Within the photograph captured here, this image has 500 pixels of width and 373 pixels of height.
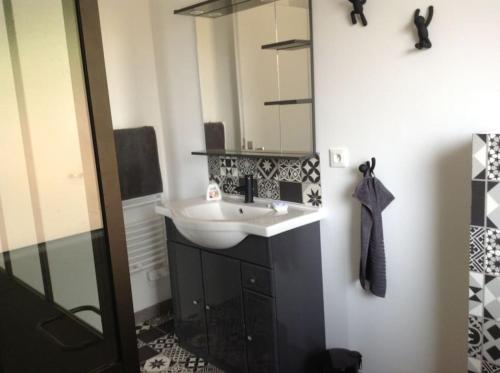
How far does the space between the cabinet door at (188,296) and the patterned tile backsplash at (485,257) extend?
1.33 meters

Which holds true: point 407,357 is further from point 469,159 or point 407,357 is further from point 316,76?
point 316,76

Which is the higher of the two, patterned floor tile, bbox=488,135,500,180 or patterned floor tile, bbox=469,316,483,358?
patterned floor tile, bbox=488,135,500,180

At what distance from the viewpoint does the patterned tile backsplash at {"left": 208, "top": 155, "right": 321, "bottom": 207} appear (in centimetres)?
231

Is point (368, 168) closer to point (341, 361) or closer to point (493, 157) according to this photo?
point (493, 157)

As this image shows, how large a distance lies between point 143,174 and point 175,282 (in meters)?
0.69

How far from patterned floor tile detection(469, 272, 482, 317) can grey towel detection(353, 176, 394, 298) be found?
49 centimetres

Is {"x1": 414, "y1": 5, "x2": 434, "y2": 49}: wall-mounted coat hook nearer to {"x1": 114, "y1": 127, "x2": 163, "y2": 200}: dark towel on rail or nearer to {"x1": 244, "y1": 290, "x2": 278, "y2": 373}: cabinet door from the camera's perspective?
{"x1": 244, "y1": 290, "x2": 278, "y2": 373}: cabinet door

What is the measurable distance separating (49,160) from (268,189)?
137 centimetres

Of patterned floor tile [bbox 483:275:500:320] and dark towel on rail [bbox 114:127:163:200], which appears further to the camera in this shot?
dark towel on rail [bbox 114:127:163:200]

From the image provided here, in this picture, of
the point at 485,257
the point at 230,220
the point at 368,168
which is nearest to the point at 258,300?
the point at 230,220

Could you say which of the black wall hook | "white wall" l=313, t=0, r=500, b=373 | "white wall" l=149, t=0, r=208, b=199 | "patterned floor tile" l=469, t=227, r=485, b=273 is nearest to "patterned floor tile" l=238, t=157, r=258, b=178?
"white wall" l=149, t=0, r=208, b=199

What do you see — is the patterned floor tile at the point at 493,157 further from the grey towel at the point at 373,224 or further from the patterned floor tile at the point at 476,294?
the grey towel at the point at 373,224

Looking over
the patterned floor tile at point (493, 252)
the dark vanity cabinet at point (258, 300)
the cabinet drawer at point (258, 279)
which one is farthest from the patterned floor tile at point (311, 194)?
the patterned floor tile at point (493, 252)

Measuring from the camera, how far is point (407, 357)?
6.88 feet
